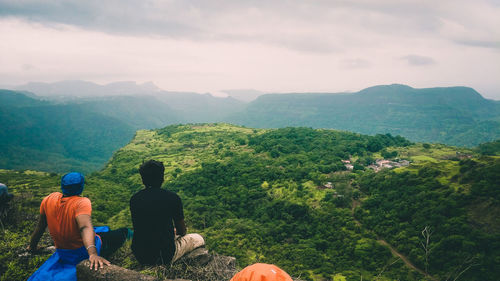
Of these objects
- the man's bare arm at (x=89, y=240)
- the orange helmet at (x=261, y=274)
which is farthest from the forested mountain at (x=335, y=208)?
the orange helmet at (x=261, y=274)

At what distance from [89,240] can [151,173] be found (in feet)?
5.09

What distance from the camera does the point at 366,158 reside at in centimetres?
5000

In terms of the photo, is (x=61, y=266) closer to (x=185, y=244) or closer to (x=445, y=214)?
(x=185, y=244)

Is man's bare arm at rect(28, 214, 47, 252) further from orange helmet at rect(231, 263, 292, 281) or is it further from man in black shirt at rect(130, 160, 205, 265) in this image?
orange helmet at rect(231, 263, 292, 281)

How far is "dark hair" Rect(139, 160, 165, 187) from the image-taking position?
5.05m

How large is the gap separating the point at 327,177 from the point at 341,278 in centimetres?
2314

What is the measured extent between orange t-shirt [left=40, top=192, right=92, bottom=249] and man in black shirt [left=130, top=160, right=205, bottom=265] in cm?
87

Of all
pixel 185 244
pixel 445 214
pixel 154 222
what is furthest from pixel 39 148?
pixel 445 214

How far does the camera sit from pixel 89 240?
4504 mm

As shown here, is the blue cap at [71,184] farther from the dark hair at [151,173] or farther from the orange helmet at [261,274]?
the orange helmet at [261,274]

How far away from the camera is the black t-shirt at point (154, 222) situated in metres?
5.02

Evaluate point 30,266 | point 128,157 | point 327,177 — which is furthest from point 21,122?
point 30,266

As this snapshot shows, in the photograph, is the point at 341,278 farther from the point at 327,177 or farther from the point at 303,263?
the point at 327,177

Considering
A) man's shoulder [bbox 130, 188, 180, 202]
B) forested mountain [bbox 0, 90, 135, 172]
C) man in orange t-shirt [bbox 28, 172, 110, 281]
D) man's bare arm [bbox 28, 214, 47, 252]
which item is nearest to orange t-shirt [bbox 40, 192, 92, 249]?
man in orange t-shirt [bbox 28, 172, 110, 281]
